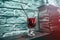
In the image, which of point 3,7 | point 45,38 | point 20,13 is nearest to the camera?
point 3,7

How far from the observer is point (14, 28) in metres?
1.54

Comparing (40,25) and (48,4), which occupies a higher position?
(48,4)

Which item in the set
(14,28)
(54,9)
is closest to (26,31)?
(14,28)

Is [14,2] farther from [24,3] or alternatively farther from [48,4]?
[48,4]

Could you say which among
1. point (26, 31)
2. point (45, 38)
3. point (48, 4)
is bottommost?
point (45, 38)

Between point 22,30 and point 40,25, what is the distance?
0.95ft

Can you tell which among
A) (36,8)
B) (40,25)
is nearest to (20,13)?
(36,8)

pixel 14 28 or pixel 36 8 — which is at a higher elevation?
pixel 36 8

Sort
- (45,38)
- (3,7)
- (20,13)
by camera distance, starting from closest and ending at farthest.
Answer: (3,7)
(20,13)
(45,38)

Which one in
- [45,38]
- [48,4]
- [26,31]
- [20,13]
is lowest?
[45,38]

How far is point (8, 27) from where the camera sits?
151cm

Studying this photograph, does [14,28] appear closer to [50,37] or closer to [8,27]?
[8,27]

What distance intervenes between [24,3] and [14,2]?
0.14 m

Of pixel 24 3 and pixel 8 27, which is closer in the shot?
pixel 8 27
